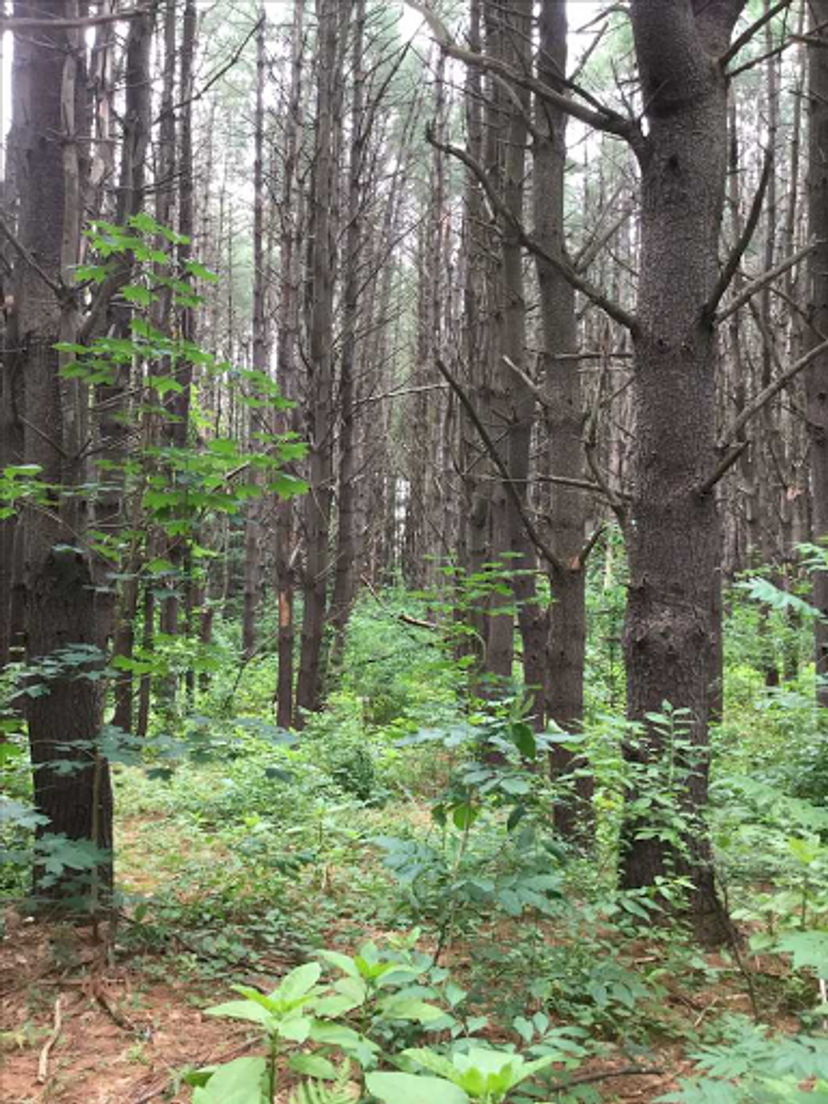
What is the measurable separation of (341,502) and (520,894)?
8.04m

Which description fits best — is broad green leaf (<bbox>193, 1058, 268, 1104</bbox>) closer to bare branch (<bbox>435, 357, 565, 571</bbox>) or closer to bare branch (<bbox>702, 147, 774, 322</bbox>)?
bare branch (<bbox>435, 357, 565, 571</bbox>)

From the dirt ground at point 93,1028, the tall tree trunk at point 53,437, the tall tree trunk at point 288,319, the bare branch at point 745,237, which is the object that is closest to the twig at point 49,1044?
the dirt ground at point 93,1028

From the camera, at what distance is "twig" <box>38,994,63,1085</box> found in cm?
234

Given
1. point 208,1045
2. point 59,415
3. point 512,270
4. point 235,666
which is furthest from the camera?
point 235,666

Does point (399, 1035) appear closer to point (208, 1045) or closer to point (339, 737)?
point (208, 1045)

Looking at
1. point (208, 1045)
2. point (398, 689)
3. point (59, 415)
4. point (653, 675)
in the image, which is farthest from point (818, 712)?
point (398, 689)

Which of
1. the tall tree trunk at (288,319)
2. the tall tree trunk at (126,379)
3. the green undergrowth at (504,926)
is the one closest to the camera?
the green undergrowth at (504,926)

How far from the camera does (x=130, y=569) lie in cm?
323

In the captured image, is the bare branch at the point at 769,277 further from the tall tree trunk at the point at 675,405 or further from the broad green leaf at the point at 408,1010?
the broad green leaf at the point at 408,1010

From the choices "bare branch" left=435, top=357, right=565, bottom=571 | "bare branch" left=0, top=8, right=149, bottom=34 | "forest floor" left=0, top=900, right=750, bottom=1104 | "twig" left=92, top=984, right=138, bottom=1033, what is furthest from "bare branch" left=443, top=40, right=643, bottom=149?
"twig" left=92, top=984, right=138, bottom=1033

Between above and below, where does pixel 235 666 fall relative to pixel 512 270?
below

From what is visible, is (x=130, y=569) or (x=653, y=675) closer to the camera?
(x=653, y=675)

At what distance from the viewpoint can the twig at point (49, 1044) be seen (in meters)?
2.34

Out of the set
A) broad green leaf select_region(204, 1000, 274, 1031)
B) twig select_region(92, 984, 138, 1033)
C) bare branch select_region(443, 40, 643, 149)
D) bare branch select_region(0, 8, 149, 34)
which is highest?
bare branch select_region(443, 40, 643, 149)
